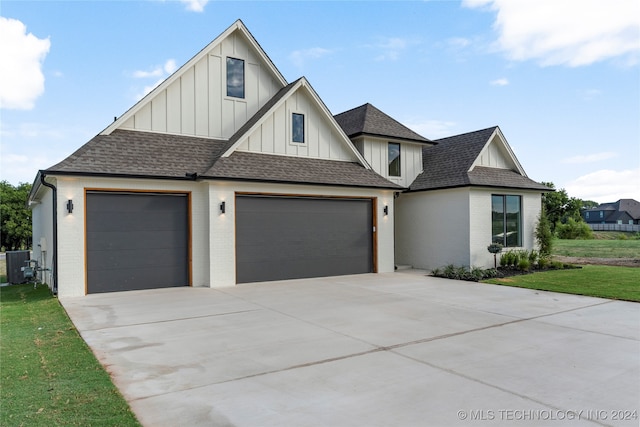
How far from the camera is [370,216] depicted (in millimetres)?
14055

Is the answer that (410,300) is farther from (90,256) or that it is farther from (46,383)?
(90,256)

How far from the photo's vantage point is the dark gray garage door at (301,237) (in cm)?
1167

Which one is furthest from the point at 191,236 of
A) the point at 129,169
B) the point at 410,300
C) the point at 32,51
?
the point at 32,51

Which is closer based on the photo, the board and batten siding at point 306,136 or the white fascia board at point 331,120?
the board and batten siding at point 306,136

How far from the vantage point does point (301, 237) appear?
12625 mm

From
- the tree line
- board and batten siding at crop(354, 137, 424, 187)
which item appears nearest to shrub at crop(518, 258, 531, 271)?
board and batten siding at crop(354, 137, 424, 187)

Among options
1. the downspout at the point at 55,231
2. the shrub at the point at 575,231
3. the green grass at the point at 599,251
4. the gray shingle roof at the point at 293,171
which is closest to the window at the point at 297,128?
the gray shingle roof at the point at 293,171

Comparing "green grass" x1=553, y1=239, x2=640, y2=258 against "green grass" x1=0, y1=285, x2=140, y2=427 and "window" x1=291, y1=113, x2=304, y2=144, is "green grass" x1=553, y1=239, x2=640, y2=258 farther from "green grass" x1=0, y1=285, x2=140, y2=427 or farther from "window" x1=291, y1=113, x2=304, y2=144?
"green grass" x1=0, y1=285, x2=140, y2=427

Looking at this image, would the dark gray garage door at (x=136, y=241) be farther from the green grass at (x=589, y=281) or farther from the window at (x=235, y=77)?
the green grass at (x=589, y=281)

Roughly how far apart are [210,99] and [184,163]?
2.70 metres

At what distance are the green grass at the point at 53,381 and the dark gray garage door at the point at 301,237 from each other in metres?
5.49

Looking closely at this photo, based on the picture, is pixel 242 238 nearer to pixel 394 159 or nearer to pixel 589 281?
Answer: pixel 394 159

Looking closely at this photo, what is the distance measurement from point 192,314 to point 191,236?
3.87 m

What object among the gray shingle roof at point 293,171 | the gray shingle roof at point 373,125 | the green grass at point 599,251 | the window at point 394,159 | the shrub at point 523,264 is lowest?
the green grass at point 599,251
